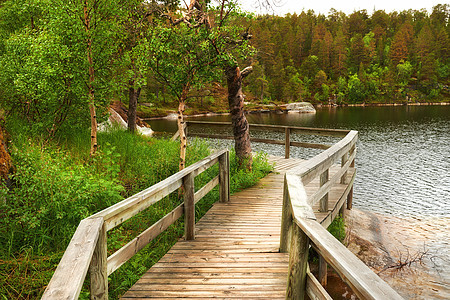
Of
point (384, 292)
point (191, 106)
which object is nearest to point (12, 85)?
point (384, 292)

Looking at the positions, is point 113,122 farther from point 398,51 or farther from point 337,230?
point 398,51

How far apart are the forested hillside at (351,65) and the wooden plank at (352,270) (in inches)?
2723

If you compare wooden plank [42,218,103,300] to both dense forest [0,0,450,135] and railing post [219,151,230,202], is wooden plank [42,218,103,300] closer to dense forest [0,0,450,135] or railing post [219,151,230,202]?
railing post [219,151,230,202]

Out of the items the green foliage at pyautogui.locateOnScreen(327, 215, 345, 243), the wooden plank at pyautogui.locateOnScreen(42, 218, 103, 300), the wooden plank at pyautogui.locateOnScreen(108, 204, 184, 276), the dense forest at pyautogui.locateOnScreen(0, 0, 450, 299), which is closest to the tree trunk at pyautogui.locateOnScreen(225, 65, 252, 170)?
the dense forest at pyautogui.locateOnScreen(0, 0, 450, 299)

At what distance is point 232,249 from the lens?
4324 millimetres

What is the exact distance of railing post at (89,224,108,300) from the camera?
95.7 inches

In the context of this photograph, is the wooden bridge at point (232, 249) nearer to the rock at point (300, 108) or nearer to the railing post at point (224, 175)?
the railing post at point (224, 175)

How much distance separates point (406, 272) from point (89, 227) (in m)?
6.26

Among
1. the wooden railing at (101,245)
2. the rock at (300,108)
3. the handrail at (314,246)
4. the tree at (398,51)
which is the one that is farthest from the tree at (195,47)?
the tree at (398,51)

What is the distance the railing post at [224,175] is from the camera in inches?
239

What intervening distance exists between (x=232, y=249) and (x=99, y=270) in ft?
7.25

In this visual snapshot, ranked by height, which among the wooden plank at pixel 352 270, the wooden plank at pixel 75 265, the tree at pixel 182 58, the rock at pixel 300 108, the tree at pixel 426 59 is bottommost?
the wooden plank at pixel 75 265

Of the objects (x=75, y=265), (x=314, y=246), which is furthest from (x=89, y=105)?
(x=314, y=246)

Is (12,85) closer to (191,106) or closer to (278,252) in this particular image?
(278,252)
